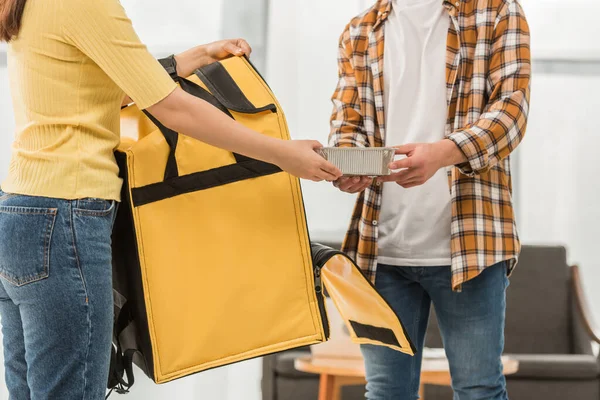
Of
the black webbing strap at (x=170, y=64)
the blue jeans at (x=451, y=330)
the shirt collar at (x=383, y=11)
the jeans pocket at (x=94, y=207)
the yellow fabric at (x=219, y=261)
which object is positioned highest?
the shirt collar at (x=383, y=11)

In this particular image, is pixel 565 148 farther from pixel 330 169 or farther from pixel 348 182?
pixel 330 169

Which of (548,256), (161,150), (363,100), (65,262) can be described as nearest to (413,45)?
(363,100)

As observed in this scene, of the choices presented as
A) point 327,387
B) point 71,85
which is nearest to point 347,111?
point 71,85

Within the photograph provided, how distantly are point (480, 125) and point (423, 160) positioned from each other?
0.15 m

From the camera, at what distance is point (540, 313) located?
3330 mm

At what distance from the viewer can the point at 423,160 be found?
1.31 meters

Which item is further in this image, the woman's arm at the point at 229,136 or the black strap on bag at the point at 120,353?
the black strap on bag at the point at 120,353

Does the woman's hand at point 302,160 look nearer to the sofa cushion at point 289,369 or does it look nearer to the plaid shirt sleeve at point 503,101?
the plaid shirt sleeve at point 503,101

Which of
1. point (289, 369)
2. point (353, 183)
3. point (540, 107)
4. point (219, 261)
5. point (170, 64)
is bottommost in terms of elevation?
point (289, 369)

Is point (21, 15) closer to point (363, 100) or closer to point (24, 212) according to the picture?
point (24, 212)

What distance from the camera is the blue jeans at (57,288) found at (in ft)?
3.25

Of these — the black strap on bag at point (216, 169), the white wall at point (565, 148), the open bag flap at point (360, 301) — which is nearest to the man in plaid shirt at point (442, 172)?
the open bag flap at point (360, 301)

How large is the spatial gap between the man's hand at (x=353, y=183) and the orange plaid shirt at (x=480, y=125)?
76 mm

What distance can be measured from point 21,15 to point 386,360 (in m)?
0.99
